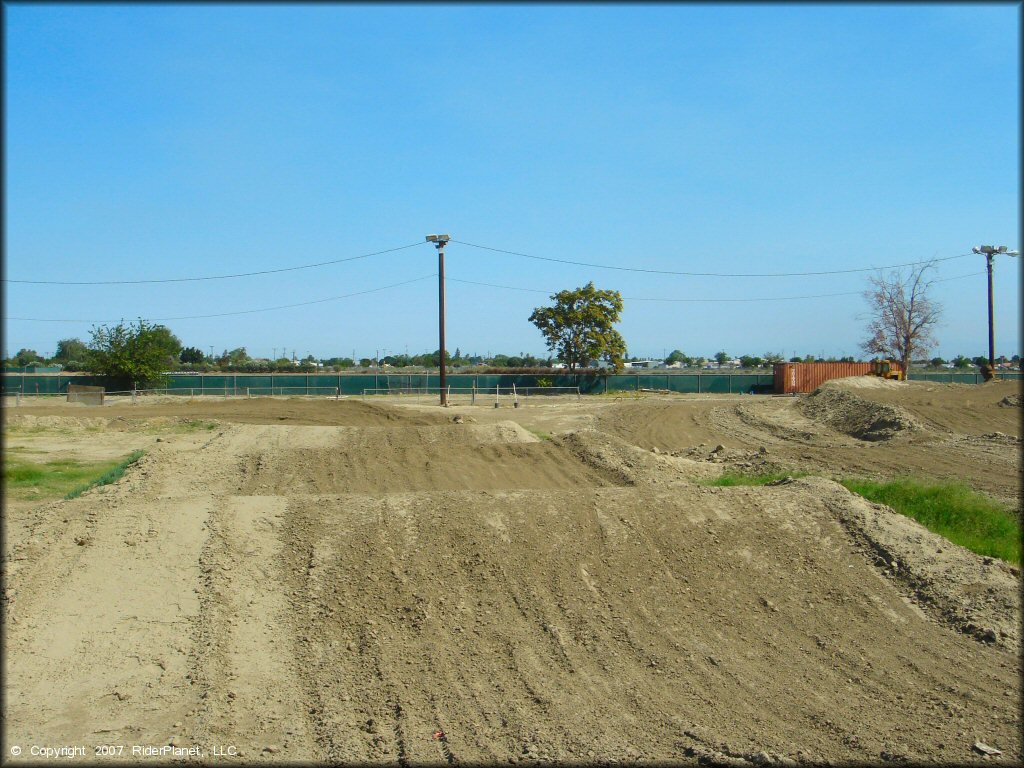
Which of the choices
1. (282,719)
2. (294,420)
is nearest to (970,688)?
(282,719)

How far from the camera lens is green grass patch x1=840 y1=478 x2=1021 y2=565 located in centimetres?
1135

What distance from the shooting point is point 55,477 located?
17.5m

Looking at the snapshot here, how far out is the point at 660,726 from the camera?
651 centimetres

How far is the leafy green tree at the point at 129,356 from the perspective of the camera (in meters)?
51.7

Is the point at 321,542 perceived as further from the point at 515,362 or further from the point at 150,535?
the point at 515,362

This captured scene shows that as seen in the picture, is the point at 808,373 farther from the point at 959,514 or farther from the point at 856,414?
the point at 959,514

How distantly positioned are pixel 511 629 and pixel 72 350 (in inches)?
2364

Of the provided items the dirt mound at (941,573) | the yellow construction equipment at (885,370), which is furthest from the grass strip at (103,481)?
the yellow construction equipment at (885,370)

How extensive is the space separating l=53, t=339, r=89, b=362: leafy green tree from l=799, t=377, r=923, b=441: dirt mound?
45716 mm

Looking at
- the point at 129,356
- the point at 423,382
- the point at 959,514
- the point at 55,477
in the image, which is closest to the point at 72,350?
the point at 129,356

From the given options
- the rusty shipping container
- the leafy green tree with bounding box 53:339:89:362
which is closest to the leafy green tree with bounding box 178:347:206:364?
the leafy green tree with bounding box 53:339:89:362

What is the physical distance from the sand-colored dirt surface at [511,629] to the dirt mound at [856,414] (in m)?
17.2

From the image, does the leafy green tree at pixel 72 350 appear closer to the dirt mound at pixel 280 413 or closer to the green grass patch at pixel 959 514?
the dirt mound at pixel 280 413

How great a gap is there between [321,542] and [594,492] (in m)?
4.15
